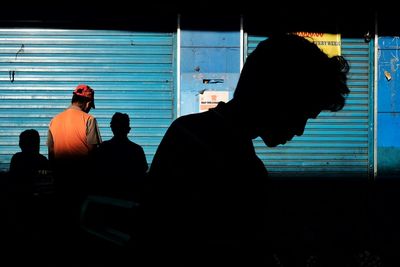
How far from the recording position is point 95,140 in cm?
597

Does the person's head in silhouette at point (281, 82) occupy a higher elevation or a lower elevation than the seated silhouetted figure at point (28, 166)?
higher

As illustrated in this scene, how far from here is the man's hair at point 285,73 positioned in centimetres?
164

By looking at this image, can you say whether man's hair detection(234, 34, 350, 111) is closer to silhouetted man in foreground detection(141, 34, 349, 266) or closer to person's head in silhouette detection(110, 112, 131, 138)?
silhouetted man in foreground detection(141, 34, 349, 266)

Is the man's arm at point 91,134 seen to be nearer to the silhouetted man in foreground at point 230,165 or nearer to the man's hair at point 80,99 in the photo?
the man's hair at point 80,99

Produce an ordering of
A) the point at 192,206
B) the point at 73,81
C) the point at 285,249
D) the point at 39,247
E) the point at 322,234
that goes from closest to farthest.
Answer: the point at 192,206 < the point at 39,247 < the point at 285,249 < the point at 322,234 < the point at 73,81

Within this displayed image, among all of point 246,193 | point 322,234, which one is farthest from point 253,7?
point 246,193

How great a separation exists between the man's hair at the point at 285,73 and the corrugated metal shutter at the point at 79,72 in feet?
23.1

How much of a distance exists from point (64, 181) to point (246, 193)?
14.4 ft

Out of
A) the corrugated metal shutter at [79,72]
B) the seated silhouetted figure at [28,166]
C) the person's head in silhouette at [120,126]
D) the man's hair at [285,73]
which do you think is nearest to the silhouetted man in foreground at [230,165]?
the man's hair at [285,73]

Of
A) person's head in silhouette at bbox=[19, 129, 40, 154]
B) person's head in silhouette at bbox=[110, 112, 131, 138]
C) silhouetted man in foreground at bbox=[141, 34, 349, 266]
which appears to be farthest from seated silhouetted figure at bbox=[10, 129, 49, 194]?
silhouetted man in foreground at bbox=[141, 34, 349, 266]

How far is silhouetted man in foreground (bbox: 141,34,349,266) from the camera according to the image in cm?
150

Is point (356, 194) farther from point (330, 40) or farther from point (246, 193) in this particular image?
point (246, 193)

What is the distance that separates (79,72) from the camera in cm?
863

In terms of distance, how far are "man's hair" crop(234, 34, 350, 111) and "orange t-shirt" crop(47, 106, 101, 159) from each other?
434 cm
